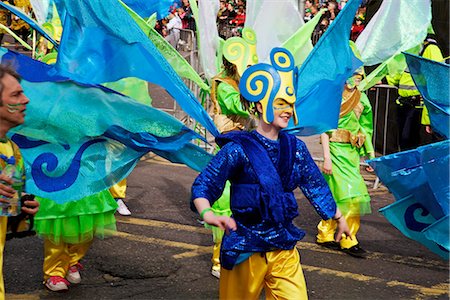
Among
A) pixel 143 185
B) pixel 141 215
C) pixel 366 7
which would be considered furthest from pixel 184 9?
pixel 141 215

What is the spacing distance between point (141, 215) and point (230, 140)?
A: 14.2ft

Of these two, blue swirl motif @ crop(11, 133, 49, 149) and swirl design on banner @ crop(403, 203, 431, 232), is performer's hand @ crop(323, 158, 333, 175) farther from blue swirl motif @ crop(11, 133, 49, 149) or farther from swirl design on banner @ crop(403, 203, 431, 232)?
blue swirl motif @ crop(11, 133, 49, 149)

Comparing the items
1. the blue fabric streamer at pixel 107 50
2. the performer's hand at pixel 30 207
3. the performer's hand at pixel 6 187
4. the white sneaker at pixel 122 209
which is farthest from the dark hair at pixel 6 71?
the white sneaker at pixel 122 209

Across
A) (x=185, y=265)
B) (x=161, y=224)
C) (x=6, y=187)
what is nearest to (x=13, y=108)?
(x=6, y=187)

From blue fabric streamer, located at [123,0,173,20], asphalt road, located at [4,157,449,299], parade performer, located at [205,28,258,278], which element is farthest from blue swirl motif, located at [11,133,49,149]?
blue fabric streamer, located at [123,0,173,20]

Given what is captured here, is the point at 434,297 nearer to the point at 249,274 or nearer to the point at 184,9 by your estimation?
the point at 249,274

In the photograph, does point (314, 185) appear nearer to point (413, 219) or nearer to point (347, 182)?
point (413, 219)

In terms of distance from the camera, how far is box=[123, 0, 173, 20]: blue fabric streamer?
838 centimetres

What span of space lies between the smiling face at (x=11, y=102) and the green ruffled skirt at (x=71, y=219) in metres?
1.85

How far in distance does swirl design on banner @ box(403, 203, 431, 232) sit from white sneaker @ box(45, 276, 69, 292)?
241 cm

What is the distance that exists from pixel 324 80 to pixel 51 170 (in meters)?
1.77

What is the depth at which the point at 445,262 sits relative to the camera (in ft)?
26.0

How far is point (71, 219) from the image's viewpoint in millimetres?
6609

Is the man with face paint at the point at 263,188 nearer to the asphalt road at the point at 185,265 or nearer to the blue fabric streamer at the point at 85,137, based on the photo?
the blue fabric streamer at the point at 85,137
